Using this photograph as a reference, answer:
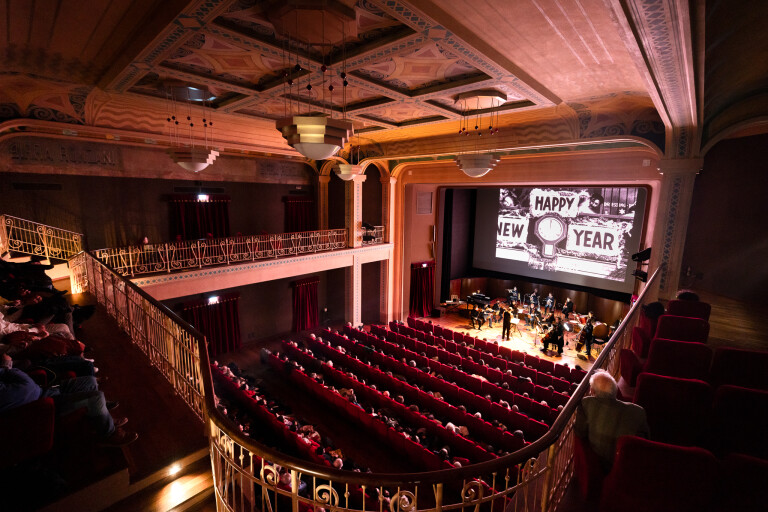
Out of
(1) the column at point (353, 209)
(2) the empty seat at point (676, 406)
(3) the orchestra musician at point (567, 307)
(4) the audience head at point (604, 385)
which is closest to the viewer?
(4) the audience head at point (604, 385)

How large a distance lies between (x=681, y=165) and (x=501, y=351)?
222 inches

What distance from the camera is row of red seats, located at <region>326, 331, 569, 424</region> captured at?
22.3 feet

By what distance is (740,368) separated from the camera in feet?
10.7

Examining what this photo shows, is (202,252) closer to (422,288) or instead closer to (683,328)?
(422,288)

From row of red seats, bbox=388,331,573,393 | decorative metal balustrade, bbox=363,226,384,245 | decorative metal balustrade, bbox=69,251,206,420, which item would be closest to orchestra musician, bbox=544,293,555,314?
row of red seats, bbox=388,331,573,393

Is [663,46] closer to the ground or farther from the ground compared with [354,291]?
farther from the ground

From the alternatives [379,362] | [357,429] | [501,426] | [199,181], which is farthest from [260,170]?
[501,426]

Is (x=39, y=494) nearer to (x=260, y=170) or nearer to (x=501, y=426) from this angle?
(x=501, y=426)

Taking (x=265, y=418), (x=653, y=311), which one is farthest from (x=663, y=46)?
(x=265, y=418)

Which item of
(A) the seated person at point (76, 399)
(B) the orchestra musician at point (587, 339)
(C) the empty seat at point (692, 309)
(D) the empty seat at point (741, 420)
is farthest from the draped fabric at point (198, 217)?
(B) the orchestra musician at point (587, 339)

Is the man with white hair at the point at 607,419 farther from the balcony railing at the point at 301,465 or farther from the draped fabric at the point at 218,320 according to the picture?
the draped fabric at the point at 218,320

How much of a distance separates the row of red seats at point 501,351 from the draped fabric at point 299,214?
16.2 feet

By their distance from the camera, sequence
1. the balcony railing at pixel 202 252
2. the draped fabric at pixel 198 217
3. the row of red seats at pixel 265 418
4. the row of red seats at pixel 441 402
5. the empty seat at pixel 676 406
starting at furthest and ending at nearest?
the draped fabric at pixel 198 217 < the balcony railing at pixel 202 252 < the row of red seats at pixel 441 402 < the row of red seats at pixel 265 418 < the empty seat at pixel 676 406

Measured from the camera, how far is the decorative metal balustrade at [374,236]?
13094 mm
